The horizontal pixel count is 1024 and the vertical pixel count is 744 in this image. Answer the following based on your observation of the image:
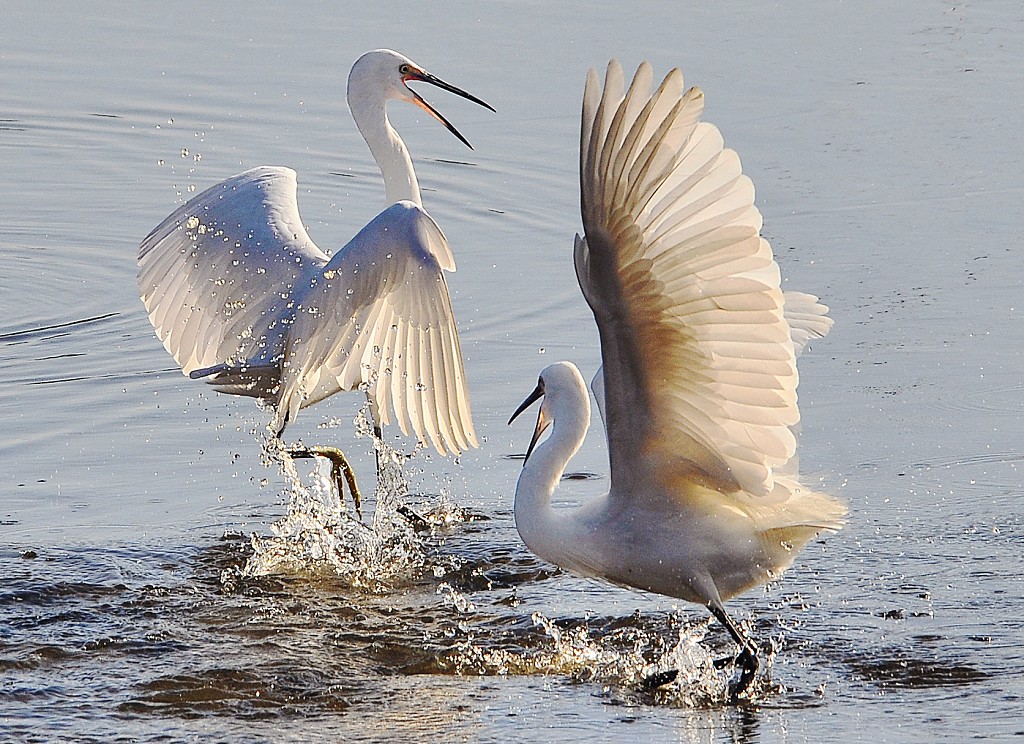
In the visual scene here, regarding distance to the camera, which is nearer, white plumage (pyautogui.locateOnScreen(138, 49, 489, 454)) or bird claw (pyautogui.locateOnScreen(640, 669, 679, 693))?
bird claw (pyautogui.locateOnScreen(640, 669, 679, 693))

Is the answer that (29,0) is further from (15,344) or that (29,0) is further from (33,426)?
(33,426)

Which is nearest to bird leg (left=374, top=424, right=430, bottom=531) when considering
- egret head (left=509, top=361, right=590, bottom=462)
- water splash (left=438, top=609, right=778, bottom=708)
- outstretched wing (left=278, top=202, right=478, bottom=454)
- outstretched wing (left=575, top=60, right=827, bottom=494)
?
outstretched wing (left=278, top=202, right=478, bottom=454)

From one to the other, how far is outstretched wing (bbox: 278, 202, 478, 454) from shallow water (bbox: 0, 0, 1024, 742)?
0.52 m

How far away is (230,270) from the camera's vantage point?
7496 mm

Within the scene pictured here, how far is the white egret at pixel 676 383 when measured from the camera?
454cm

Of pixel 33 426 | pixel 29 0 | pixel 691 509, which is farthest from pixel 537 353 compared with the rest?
pixel 29 0

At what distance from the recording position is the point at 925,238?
920 cm

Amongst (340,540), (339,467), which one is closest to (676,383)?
(340,540)

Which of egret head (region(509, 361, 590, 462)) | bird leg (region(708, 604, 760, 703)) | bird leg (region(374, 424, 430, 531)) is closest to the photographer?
bird leg (region(708, 604, 760, 703))

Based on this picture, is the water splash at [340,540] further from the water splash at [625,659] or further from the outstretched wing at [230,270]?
the water splash at [625,659]

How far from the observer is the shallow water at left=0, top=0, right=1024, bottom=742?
17.7ft

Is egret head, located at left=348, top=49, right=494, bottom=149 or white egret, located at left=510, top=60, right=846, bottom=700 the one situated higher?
egret head, located at left=348, top=49, right=494, bottom=149

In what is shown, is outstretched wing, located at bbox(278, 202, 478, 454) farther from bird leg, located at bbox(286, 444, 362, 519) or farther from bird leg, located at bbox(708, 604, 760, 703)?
bird leg, located at bbox(708, 604, 760, 703)

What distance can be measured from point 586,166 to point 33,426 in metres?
3.91
